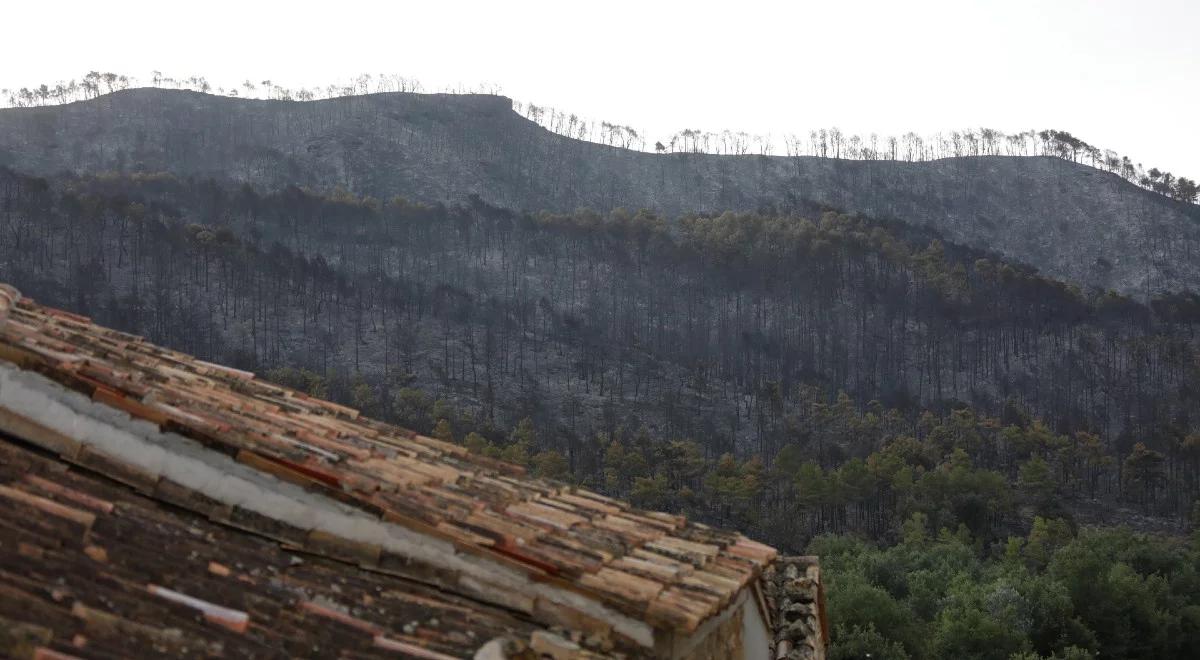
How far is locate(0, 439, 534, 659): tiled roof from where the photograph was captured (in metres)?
2.40

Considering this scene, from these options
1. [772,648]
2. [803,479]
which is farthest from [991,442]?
[772,648]

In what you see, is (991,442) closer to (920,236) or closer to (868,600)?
(868,600)

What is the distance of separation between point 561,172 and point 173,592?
8305 cm

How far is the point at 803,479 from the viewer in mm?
35875

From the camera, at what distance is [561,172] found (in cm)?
8462

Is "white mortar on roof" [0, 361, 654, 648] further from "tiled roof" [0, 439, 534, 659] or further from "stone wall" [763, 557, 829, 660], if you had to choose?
"stone wall" [763, 557, 829, 660]

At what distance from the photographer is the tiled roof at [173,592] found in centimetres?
240

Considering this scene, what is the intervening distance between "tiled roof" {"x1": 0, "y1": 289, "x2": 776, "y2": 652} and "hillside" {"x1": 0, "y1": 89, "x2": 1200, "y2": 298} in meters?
69.3

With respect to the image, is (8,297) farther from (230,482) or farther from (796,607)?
(796,607)

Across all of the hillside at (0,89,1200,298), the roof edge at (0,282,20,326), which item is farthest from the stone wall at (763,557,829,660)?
the hillside at (0,89,1200,298)

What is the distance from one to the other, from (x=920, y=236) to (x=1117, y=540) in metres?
50.1

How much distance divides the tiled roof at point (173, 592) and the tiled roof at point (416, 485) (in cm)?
16

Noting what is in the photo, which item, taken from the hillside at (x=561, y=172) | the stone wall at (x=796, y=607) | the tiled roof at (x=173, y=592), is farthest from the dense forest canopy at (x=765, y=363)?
the tiled roof at (x=173, y=592)

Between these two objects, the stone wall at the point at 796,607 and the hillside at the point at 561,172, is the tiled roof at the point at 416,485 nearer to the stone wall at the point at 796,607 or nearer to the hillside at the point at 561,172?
the stone wall at the point at 796,607
